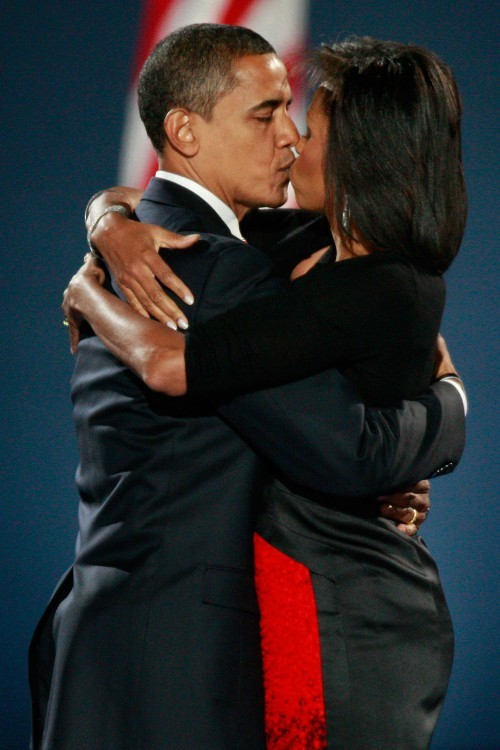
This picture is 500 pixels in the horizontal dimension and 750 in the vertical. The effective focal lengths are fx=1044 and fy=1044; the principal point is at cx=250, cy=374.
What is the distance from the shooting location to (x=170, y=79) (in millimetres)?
1527

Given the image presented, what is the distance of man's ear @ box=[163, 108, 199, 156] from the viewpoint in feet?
4.89

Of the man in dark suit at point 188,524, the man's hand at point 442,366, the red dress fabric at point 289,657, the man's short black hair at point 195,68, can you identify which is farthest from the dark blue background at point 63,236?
the red dress fabric at point 289,657

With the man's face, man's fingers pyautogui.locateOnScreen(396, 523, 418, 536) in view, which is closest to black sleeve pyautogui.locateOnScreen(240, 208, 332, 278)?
the man's face

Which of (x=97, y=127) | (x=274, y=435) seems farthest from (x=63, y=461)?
(x=274, y=435)

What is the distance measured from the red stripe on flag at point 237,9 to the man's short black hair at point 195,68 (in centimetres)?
95

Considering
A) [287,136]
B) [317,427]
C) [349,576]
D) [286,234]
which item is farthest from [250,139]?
[349,576]

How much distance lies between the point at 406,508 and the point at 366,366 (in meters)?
0.24

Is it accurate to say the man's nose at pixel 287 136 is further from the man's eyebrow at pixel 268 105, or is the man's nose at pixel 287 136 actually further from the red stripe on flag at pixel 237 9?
the red stripe on flag at pixel 237 9

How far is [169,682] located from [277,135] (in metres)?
0.80

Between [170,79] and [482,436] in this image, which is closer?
[170,79]

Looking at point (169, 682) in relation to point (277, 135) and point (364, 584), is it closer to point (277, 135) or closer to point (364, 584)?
point (364, 584)

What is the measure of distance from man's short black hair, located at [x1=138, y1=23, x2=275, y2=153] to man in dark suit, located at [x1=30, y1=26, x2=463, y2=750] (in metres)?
0.27

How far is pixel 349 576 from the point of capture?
1312 mm

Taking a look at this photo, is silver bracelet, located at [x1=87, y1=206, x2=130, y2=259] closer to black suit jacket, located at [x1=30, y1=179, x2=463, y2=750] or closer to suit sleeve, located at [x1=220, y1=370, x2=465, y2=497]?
black suit jacket, located at [x1=30, y1=179, x2=463, y2=750]
